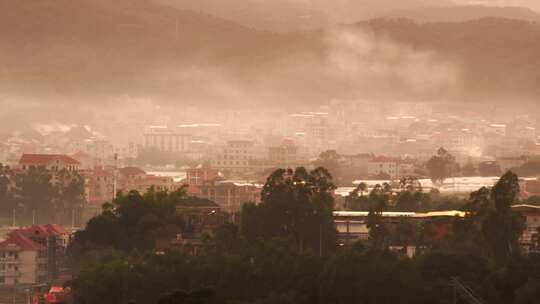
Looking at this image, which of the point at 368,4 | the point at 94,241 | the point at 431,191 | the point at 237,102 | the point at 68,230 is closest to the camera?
the point at 94,241

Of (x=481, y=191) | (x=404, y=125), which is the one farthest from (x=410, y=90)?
(x=481, y=191)

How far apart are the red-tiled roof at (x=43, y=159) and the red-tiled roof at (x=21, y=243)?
12.6m

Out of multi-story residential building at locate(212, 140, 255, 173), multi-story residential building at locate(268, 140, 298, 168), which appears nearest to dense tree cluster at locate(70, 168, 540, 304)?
multi-story residential building at locate(268, 140, 298, 168)

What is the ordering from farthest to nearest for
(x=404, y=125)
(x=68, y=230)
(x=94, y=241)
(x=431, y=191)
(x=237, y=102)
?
(x=237, y=102)
(x=404, y=125)
(x=431, y=191)
(x=68, y=230)
(x=94, y=241)

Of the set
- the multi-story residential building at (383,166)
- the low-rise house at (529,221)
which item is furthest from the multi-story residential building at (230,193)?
the low-rise house at (529,221)

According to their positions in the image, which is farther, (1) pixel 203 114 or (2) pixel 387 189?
(1) pixel 203 114

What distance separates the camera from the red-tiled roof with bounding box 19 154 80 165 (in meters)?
47.3

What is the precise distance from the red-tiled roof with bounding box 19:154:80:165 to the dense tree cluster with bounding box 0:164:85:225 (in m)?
1.65

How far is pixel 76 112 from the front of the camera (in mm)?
58781

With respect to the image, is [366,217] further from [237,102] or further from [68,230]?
[237,102]

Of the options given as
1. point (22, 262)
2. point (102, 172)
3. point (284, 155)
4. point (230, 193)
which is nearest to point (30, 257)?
point (22, 262)

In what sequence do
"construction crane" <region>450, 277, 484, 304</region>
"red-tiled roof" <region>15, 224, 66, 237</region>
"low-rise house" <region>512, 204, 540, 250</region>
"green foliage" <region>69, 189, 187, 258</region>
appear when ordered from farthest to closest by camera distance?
"red-tiled roof" <region>15, 224, 66, 237</region>
"green foliage" <region>69, 189, 187, 258</region>
"low-rise house" <region>512, 204, 540, 250</region>
"construction crane" <region>450, 277, 484, 304</region>

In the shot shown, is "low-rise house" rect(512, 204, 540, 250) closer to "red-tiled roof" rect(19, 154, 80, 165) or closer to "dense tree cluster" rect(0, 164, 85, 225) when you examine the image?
"dense tree cluster" rect(0, 164, 85, 225)

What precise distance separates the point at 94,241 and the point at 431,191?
10.2 metres
